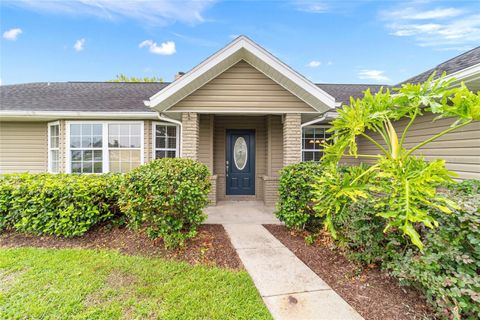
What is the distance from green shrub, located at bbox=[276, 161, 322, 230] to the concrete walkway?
0.62m

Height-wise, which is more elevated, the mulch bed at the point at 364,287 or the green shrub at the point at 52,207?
the green shrub at the point at 52,207

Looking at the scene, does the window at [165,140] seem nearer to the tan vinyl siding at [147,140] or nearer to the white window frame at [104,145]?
the tan vinyl siding at [147,140]

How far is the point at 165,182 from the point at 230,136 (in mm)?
4723

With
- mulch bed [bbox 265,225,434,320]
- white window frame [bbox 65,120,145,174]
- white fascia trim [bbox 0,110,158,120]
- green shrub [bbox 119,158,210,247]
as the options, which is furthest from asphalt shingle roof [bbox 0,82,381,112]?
mulch bed [bbox 265,225,434,320]

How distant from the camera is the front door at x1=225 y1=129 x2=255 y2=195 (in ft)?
25.9

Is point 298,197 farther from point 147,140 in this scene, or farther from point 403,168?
point 147,140

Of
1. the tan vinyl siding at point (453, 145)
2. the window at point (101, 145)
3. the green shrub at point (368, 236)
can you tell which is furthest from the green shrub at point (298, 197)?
the window at point (101, 145)

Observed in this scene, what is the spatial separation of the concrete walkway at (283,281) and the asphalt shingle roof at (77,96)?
5778 millimetres

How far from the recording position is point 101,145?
746 cm

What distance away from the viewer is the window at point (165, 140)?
24.9ft

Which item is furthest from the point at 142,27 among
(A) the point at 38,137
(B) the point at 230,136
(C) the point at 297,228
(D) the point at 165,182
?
(C) the point at 297,228

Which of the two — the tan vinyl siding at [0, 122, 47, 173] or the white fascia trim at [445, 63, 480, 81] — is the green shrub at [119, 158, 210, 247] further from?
the tan vinyl siding at [0, 122, 47, 173]

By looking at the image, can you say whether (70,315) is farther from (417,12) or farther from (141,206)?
(417,12)

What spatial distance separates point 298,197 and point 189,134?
3435 mm
